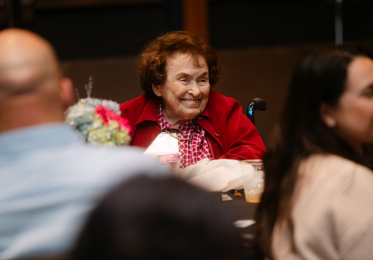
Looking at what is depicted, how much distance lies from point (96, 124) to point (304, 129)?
799 millimetres

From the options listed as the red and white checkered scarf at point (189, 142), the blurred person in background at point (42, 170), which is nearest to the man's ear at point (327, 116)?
the blurred person in background at point (42, 170)

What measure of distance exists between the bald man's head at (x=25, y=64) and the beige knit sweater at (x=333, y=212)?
570mm

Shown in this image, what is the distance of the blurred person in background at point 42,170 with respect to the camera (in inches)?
21.9

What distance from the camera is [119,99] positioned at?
4219 mm

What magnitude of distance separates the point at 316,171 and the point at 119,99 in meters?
3.50

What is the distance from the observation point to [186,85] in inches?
85.5

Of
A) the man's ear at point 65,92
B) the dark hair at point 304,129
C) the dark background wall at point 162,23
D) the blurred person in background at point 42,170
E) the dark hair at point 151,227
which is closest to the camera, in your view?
the dark hair at point 151,227

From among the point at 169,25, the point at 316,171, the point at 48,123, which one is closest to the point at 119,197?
the point at 48,123

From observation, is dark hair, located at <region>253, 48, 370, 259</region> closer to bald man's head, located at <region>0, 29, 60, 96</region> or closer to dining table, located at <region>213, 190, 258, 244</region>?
dining table, located at <region>213, 190, 258, 244</region>

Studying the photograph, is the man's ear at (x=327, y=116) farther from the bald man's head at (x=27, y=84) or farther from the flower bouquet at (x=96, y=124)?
the flower bouquet at (x=96, y=124)

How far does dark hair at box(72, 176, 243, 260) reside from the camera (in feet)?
1.42

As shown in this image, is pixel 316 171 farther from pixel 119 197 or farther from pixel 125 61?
pixel 125 61

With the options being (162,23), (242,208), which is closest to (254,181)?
(242,208)

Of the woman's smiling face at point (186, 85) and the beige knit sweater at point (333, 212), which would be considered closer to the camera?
the beige knit sweater at point (333, 212)
